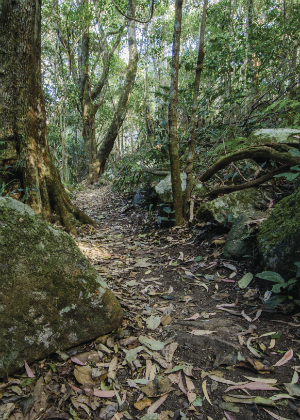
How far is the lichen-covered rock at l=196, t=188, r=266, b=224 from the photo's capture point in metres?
4.04

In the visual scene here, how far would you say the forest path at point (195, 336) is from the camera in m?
1.64

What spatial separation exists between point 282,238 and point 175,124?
2680 mm

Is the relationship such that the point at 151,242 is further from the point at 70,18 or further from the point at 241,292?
the point at 70,18

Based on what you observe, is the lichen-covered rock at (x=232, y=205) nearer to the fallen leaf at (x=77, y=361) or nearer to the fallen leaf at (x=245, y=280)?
the fallen leaf at (x=245, y=280)

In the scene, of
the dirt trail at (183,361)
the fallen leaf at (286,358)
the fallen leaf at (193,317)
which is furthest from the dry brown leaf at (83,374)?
the fallen leaf at (286,358)

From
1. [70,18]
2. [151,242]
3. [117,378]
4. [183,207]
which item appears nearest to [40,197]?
[151,242]

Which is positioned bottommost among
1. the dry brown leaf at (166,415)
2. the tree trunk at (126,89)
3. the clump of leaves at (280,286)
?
the dry brown leaf at (166,415)

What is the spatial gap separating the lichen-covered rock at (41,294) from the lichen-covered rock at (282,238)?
5.17 ft

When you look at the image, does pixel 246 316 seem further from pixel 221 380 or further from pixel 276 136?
pixel 276 136

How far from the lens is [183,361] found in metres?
1.97

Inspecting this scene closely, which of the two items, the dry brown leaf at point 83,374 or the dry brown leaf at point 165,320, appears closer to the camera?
the dry brown leaf at point 83,374

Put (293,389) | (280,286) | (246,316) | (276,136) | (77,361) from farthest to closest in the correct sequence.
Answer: (276,136)
(246,316)
(280,286)
(77,361)
(293,389)

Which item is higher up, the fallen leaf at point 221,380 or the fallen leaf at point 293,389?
the fallen leaf at point 293,389

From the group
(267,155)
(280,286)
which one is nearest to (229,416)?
(280,286)
